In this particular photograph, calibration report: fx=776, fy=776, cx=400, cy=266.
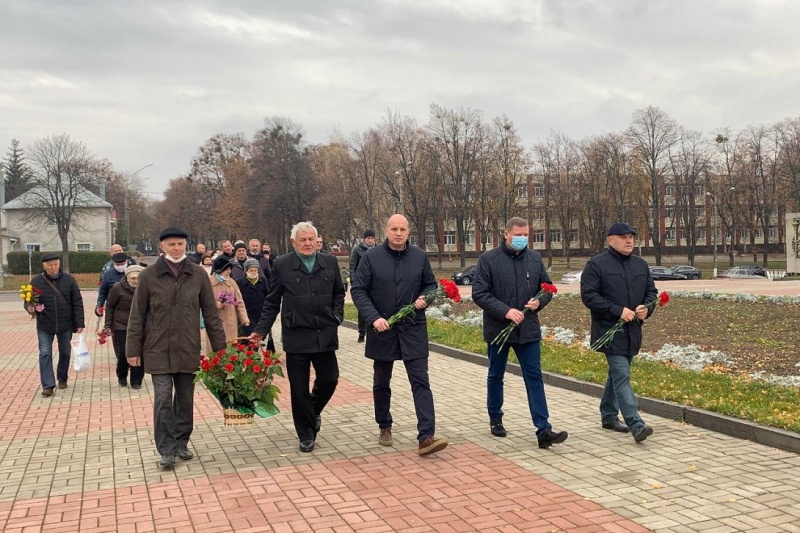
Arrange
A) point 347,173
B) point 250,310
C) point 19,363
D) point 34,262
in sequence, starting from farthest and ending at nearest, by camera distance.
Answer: point 347,173
point 34,262
point 19,363
point 250,310

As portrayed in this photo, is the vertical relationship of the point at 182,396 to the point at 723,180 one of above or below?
below

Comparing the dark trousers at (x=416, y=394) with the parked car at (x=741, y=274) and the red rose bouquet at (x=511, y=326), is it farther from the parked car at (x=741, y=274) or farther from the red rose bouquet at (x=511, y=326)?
the parked car at (x=741, y=274)

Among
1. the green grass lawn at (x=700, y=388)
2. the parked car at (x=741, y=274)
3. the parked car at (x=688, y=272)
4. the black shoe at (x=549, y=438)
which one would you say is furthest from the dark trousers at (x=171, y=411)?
the parked car at (x=688, y=272)

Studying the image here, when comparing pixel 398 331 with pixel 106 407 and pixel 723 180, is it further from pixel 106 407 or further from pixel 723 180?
pixel 723 180

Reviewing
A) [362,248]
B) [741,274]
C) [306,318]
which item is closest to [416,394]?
[306,318]

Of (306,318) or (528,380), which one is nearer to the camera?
(306,318)

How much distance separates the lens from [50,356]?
33.6 ft

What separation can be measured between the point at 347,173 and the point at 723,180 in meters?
35.1

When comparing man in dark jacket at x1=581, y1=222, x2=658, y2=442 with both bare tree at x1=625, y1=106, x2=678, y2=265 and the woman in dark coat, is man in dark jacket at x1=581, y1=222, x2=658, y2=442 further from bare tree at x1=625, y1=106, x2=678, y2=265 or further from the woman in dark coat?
bare tree at x1=625, y1=106, x2=678, y2=265

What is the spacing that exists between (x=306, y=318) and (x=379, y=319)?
674mm

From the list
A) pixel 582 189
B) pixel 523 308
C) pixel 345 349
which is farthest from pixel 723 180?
pixel 523 308

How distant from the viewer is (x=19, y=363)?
13438mm

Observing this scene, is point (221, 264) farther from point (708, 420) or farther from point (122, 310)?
point (708, 420)

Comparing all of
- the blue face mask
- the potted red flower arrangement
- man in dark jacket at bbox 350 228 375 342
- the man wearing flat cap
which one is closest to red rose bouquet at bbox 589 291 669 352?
the blue face mask
